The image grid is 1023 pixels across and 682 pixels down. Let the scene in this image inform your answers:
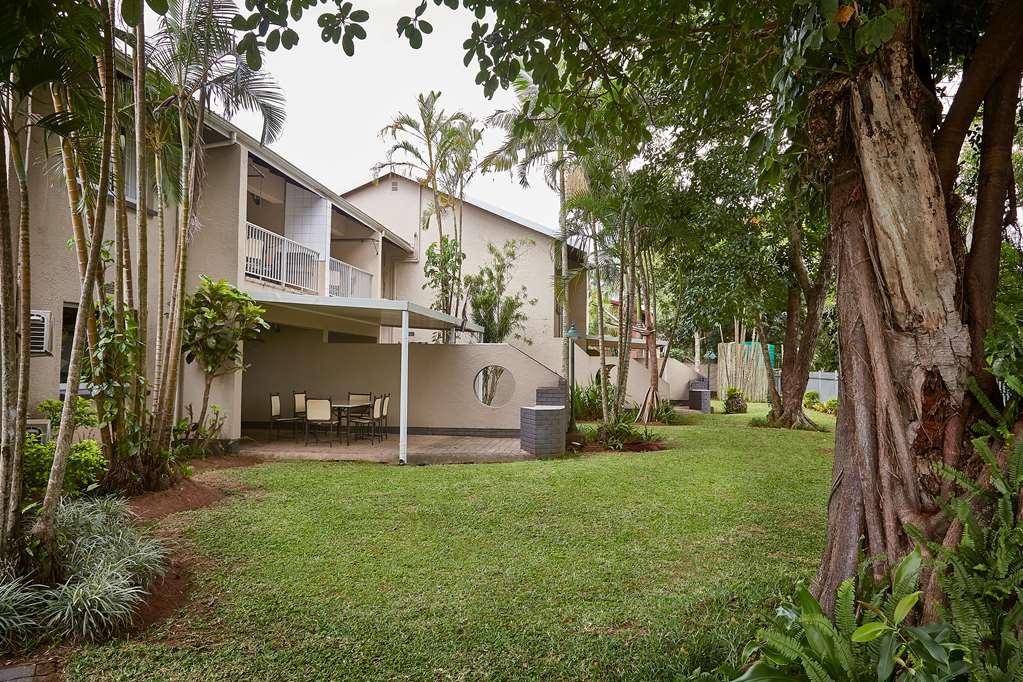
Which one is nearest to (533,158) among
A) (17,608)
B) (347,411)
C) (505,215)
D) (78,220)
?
(505,215)

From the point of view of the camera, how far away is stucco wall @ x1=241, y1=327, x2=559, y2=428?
45.0 feet

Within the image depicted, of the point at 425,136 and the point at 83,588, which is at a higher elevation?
the point at 425,136

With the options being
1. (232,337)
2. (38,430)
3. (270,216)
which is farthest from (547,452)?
(270,216)

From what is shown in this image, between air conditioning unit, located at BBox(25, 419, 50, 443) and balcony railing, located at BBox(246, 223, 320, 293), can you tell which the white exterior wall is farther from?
air conditioning unit, located at BBox(25, 419, 50, 443)

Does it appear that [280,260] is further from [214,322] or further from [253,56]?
[253,56]

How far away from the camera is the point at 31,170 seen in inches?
298

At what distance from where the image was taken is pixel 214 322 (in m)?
9.56

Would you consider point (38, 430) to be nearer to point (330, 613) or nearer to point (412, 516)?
point (412, 516)

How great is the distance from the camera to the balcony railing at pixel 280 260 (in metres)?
11.8

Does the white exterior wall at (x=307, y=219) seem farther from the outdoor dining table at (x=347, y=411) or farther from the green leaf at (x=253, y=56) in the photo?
the green leaf at (x=253, y=56)

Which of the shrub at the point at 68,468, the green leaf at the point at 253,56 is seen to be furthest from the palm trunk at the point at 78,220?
the green leaf at the point at 253,56

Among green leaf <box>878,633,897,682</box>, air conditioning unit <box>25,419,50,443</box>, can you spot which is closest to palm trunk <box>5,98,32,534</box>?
air conditioning unit <box>25,419,50,443</box>

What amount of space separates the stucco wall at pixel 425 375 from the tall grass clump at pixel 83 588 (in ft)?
30.2

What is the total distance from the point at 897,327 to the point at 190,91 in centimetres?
786
